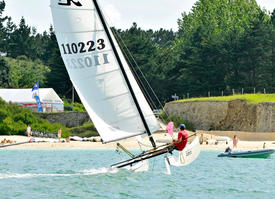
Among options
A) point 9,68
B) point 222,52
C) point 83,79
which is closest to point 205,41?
point 222,52

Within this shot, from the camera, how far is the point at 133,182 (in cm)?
2286

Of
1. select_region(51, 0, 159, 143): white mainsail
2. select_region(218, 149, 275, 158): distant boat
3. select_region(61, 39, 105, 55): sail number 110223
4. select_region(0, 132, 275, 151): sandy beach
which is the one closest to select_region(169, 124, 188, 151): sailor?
select_region(51, 0, 159, 143): white mainsail

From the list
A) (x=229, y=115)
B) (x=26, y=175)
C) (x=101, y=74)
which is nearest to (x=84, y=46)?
(x=101, y=74)

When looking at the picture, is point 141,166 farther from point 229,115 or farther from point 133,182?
point 229,115

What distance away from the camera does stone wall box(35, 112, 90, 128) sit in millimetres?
58969

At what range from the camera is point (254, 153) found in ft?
121

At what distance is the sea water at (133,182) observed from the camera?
2038 cm

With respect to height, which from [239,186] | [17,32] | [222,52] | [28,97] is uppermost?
[17,32]

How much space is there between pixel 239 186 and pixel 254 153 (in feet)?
47.0

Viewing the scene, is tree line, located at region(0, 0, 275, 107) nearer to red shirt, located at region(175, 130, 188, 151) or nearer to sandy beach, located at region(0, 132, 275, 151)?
sandy beach, located at region(0, 132, 275, 151)

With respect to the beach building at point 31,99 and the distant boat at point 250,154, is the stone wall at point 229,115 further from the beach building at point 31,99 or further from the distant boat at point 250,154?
the distant boat at point 250,154

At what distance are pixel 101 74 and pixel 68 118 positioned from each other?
3855cm

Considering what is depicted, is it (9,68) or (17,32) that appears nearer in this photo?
(9,68)

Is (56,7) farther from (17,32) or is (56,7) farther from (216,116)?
(17,32)
